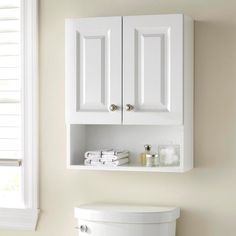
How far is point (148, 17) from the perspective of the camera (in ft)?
10.5

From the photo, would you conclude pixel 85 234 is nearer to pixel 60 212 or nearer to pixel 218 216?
pixel 60 212

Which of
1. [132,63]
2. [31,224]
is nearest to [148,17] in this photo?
[132,63]

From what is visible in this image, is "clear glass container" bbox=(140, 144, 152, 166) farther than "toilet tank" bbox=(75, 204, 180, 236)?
Yes

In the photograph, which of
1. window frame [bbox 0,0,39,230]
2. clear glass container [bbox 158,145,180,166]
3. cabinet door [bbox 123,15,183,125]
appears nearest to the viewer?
cabinet door [bbox 123,15,183,125]

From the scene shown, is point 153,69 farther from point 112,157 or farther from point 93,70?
point 112,157

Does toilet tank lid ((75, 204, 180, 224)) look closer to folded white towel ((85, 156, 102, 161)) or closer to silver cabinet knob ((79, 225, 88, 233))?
silver cabinet knob ((79, 225, 88, 233))

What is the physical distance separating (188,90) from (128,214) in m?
0.67

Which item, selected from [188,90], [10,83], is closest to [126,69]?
[188,90]

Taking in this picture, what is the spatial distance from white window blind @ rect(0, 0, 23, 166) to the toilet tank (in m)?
0.59

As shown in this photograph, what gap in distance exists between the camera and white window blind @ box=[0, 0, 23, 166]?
363cm

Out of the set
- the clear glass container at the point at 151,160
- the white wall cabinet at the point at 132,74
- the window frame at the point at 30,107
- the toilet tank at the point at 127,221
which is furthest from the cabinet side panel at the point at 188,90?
the window frame at the point at 30,107

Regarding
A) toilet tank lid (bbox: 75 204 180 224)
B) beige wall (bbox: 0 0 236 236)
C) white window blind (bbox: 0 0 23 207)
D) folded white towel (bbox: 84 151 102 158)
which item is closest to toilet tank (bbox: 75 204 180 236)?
A: toilet tank lid (bbox: 75 204 180 224)

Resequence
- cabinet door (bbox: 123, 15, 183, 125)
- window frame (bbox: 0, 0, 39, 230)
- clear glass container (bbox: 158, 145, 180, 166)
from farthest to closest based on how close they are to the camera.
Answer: window frame (bbox: 0, 0, 39, 230)
clear glass container (bbox: 158, 145, 180, 166)
cabinet door (bbox: 123, 15, 183, 125)

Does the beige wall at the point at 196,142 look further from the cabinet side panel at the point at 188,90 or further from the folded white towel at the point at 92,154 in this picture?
the folded white towel at the point at 92,154
